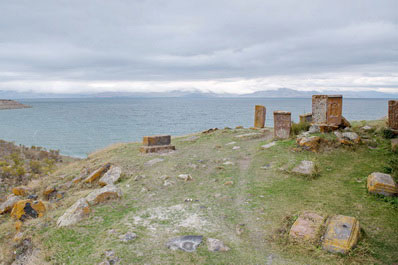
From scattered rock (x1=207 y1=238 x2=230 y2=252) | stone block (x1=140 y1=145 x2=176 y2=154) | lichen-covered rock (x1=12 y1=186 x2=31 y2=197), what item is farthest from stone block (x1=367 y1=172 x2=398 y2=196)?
lichen-covered rock (x1=12 y1=186 x2=31 y2=197)

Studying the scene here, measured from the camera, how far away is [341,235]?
4.84 metres

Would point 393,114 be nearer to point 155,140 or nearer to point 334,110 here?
point 334,110

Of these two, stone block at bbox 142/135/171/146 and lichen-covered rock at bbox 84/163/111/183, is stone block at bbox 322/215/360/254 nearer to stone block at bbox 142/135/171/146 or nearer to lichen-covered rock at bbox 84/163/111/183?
lichen-covered rock at bbox 84/163/111/183

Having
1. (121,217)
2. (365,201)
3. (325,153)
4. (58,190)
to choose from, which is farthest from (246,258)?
(58,190)

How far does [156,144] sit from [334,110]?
8.16 meters

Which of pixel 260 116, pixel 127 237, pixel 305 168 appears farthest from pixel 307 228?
pixel 260 116

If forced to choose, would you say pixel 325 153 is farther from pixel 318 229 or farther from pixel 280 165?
pixel 318 229

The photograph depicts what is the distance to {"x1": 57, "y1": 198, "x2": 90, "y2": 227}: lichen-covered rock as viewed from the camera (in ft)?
20.5

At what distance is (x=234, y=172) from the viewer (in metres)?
9.44

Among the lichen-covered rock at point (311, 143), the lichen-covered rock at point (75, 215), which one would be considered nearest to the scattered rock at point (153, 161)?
the lichen-covered rock at point (75, 215)

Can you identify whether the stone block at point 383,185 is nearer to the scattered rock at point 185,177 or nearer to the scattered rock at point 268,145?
the scattered rock at point 268,145

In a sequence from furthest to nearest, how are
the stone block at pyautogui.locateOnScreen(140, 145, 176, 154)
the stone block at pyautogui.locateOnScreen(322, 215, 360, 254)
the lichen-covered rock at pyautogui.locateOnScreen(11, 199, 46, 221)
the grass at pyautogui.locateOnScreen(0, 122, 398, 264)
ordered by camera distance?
1. the stone block at pyautogui.locateOnScreen(140, 145, 176, 154)
2. the lichen-covered rock at pyautogui.locateOnScreen(11, 199, 46, 221)
3. the grass at pyautogui.locateOnScreen(0, 122, 398, 264)
4. the stone block at pyautogui.locateOnScreen(322, 215, 360, 254)

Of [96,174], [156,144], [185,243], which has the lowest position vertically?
[96,174]

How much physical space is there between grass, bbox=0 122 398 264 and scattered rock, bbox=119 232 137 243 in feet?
0.32
